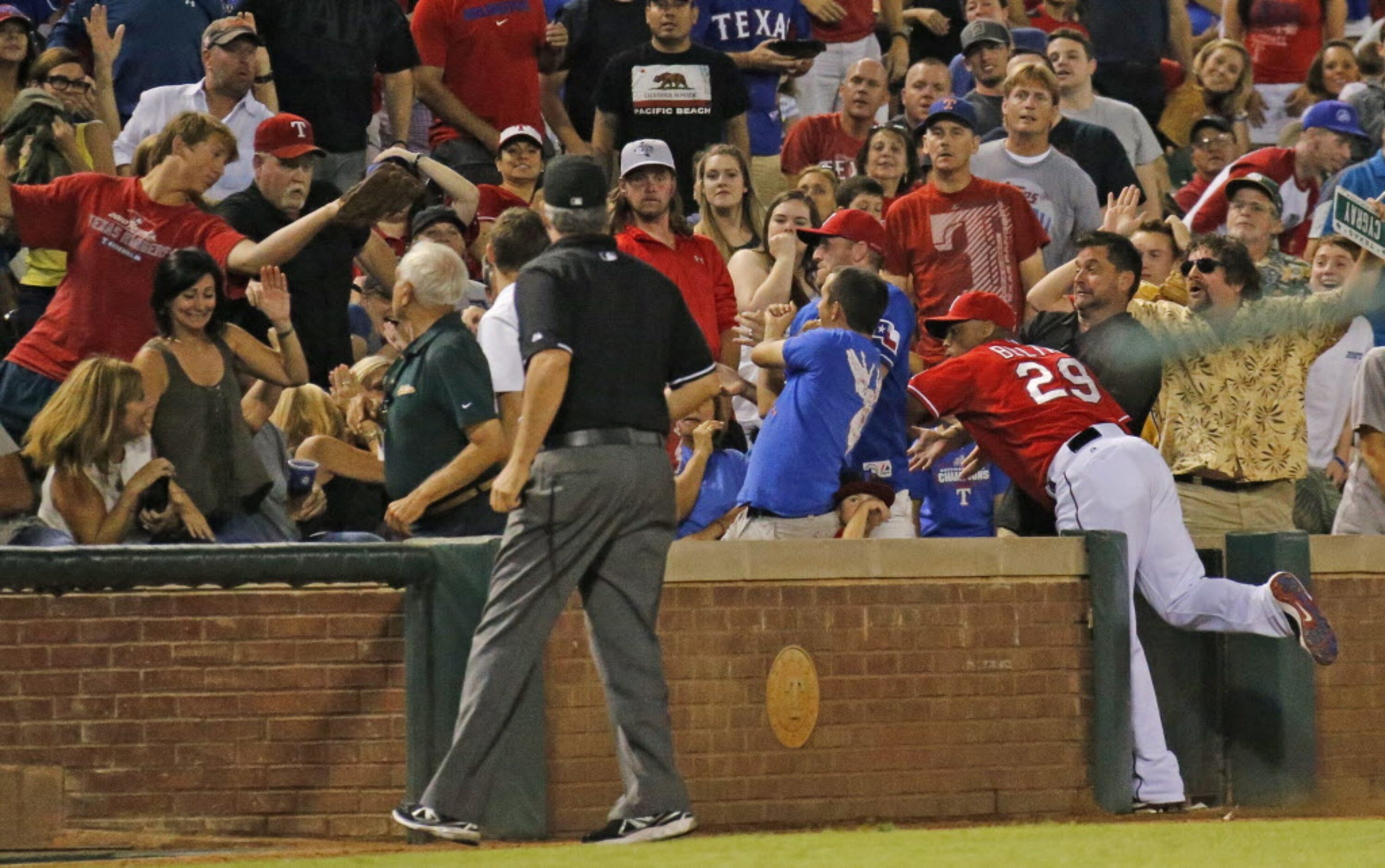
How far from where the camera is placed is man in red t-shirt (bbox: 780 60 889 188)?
42.3 ft

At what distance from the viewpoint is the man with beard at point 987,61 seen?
13.1 metres

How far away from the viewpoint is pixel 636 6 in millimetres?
12898

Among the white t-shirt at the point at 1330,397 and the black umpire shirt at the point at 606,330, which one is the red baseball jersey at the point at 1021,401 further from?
the white t-shirt at the point at 1330,397

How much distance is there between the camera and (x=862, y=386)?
27.0ft

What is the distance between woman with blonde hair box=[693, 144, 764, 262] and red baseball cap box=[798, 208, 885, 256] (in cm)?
95

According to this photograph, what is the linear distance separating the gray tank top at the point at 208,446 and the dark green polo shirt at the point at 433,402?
2.87ft

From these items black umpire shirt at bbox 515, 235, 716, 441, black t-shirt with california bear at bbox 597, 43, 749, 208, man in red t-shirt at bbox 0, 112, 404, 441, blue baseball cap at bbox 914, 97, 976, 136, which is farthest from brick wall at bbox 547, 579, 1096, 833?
black t-shirt with california bear at bbox 597, 43, 749, 208

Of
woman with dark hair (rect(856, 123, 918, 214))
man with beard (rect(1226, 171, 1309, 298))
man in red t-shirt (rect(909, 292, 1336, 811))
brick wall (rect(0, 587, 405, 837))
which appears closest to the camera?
brick wall (rect(0, 587, 405, 837))

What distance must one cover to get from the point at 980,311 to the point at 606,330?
271cm

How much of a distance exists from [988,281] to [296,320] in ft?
10.7

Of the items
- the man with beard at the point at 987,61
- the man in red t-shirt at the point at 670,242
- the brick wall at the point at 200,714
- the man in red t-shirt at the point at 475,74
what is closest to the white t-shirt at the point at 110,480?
the brick wall at the point at 200,714

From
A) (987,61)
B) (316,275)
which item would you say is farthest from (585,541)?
(987,61)

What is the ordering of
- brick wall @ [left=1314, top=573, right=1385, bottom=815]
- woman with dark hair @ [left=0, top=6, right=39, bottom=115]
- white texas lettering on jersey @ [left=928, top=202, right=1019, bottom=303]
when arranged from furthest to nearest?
woman with dark hair @ [left=0, top=6, right=39, bottom=115]
white texas lettering on jersey @ [left=928, top=202, right=1019, bottom=303]
brick wall @ [left=1314, top=573, right=1385, bottom=815]

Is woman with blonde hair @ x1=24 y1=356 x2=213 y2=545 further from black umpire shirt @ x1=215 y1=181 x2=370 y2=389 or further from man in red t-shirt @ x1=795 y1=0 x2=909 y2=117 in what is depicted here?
man in red t-shirt @ x1=795 y1=0 x2=909 y2=117
